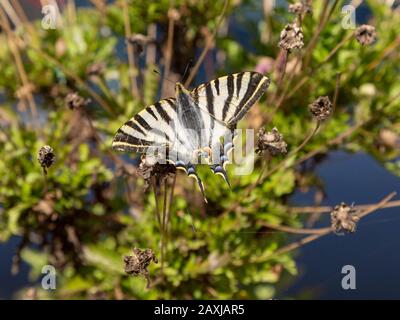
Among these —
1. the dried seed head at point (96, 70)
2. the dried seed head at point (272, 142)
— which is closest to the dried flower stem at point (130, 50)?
the dried seed head at point (96, 70)

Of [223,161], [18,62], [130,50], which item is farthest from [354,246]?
[18,62]

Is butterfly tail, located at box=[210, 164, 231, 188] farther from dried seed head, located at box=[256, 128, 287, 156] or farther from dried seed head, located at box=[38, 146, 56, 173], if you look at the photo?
dried seed head, located at box=[38, 146, 56, 173]

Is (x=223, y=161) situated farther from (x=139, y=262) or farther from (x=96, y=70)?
(x=96, y=70)

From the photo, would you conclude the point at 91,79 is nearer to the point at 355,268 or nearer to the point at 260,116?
the point at 260,116

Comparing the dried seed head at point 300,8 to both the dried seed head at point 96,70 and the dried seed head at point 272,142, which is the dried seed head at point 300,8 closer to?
the dried seed head at point 272,142

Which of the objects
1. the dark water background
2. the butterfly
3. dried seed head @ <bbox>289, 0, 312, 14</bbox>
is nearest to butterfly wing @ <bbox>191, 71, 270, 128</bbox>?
the butterfly
